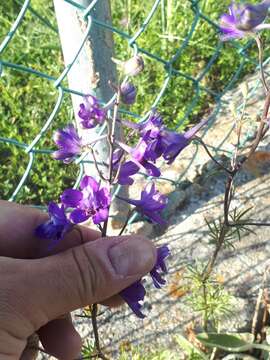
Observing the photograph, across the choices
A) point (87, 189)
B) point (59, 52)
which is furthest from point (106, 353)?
point (59, 52)

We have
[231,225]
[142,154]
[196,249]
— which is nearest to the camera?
[142,154]

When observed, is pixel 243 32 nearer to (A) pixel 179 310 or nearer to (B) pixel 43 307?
(B) pixel 43 307

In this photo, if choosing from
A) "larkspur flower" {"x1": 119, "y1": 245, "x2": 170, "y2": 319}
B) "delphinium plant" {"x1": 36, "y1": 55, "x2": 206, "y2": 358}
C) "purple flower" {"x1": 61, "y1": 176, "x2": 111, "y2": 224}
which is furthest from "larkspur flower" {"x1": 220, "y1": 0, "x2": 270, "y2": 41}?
"larkspur flower" {"x1": 119, "y1": 245, "x2": 170, "y2": 319}

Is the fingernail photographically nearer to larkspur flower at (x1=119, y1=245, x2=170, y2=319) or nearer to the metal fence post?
larkspur flower at (x1=119, y1=245, x2=170, y2=319)

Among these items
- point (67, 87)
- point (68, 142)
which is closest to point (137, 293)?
point (68, 142)

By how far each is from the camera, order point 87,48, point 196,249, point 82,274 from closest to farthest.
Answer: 1. point 82,274
2. point 87,48
3. point 196,249

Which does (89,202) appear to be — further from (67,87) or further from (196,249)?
(67,87)

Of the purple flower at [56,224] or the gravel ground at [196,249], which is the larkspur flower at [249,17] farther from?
the gravel ground at [196,249]
